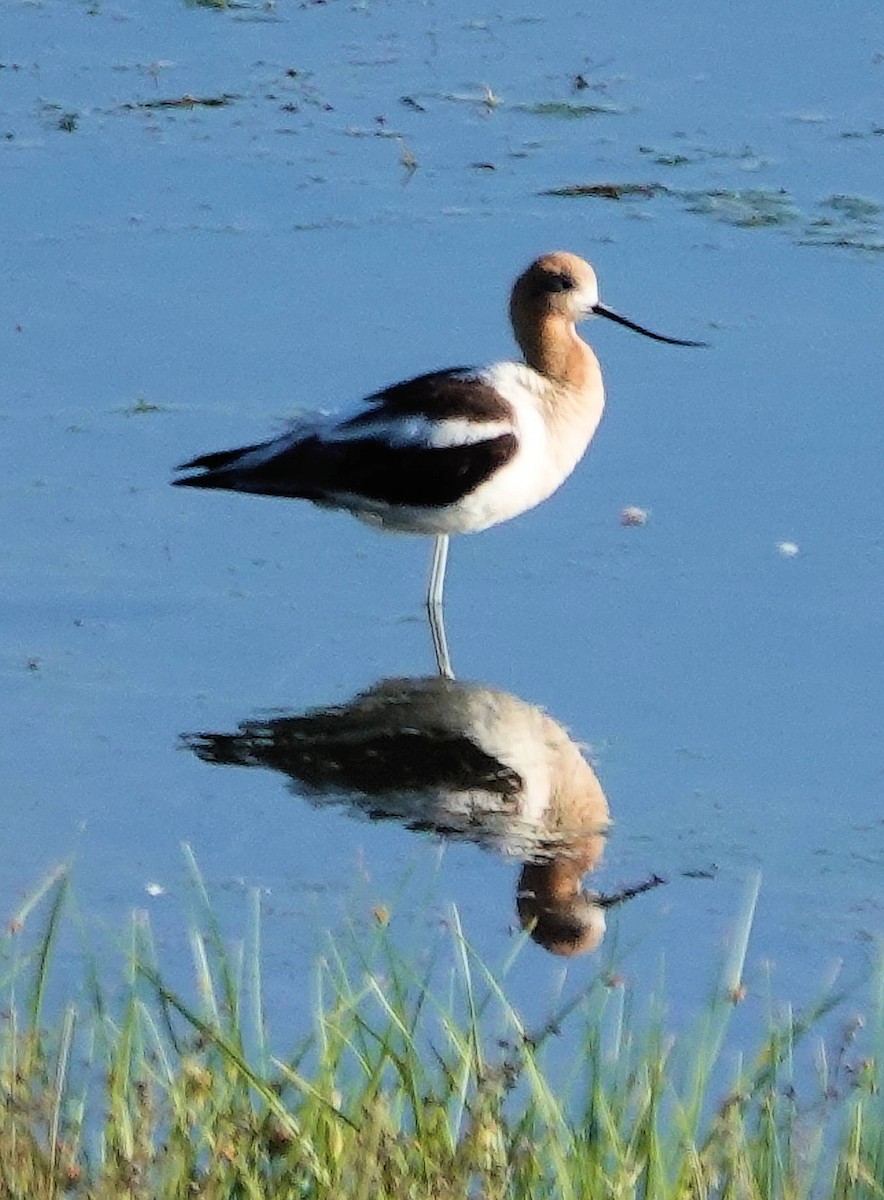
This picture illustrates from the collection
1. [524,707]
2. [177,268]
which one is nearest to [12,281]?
[177,268]

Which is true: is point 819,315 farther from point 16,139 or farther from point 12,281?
point 16,139

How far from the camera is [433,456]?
20.8 ft

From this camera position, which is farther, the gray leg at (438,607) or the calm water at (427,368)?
the gray leg at (438,607)

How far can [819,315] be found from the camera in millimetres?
7797

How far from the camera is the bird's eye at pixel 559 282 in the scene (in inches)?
270

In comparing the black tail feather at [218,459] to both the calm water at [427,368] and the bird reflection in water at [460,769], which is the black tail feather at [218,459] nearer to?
the calm water at [427,368]

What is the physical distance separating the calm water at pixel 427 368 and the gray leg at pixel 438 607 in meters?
0.04

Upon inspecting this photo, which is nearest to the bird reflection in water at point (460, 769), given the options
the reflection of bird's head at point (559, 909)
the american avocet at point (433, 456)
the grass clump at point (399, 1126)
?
the reflection of bird's head at point (559, 909)

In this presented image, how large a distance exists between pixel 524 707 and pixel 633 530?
3.28 ft

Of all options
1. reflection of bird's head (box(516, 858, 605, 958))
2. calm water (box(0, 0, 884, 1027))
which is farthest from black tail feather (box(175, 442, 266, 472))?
reflection of bird's head (box(516, 858, 605, 958))

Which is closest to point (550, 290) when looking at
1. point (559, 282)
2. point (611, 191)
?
point (559, 282)

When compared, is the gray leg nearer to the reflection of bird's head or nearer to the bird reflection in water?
the bird reflection in water

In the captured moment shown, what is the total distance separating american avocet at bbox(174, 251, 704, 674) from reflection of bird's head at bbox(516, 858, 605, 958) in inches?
50.7

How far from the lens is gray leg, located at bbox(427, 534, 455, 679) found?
5.94 m
